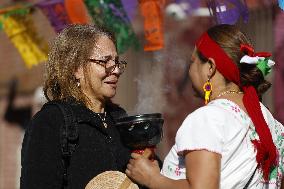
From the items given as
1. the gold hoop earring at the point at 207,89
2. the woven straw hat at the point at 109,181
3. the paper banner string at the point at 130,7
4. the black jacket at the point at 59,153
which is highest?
the paper banner string at the point at 130,7

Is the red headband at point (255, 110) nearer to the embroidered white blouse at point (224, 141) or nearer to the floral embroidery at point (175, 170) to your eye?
the embroidered white blouse at point (224, 141)

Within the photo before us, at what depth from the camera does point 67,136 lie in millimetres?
3330

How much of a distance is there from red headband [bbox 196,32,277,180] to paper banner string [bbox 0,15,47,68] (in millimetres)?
3563

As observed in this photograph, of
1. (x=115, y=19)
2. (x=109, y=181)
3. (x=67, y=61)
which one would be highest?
(x=115, y=19)

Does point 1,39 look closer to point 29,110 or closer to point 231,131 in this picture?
point 29,110

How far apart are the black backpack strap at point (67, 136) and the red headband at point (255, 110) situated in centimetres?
74

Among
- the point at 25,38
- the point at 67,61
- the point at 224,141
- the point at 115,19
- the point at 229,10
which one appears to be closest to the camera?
the point at 224,141

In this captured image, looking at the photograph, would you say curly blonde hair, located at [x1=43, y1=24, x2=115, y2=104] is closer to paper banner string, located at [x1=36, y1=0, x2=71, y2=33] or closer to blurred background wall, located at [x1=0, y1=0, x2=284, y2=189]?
blurred background wall, located at [x1=0, y1=0, x2=284, y2=189]

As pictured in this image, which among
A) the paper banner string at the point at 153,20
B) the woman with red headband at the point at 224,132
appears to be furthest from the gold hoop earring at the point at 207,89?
the paper banner string at the point at 153,20

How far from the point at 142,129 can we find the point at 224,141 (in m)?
0.50

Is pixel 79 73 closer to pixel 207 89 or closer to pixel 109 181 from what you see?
pixel 109 181

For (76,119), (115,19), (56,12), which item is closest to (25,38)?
(56,12)

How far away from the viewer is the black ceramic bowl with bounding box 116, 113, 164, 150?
336 centimetres

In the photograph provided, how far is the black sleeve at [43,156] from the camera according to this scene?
329cm
